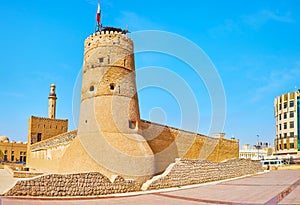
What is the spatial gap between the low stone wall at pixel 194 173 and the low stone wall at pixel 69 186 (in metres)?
1.89

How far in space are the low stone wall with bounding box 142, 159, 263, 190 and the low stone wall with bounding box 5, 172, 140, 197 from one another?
1.89 metres

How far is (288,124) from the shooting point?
184 feet

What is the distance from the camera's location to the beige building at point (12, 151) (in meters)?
51.0

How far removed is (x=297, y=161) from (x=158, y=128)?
35.4 m

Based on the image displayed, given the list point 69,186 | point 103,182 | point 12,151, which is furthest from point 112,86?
point 12,151

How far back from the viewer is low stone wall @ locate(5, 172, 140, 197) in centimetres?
1100

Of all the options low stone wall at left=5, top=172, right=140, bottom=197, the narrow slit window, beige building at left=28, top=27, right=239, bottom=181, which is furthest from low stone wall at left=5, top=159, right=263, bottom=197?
the narrow slit window

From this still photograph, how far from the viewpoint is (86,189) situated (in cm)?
1232

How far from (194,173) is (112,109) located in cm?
588

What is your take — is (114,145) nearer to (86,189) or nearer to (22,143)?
(86,189)

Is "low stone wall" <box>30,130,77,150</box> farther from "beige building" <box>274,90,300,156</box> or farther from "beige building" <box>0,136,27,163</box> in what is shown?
"beige building" <box>274,90,300,156</box>

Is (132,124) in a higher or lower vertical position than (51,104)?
lower

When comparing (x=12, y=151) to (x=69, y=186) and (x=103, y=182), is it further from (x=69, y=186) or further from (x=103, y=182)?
(x=69, y=186)

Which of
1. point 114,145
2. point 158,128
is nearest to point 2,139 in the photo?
point 158,128
